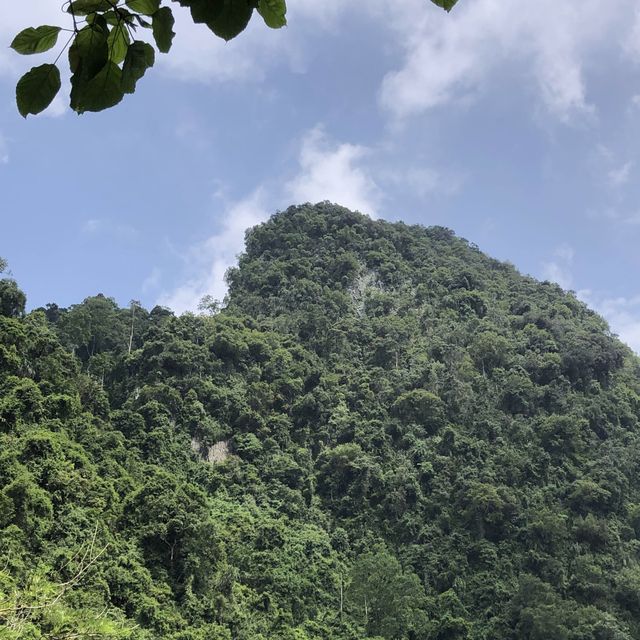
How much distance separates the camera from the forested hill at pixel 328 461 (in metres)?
16.1

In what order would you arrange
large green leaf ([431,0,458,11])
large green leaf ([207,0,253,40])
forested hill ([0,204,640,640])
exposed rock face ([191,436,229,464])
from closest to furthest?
large green leaf ([207,0,253,40]), large green leaf ([431,0,458,11]), forested hill ([0,204,640,640]), exposed rock face ([191,436,229,464])

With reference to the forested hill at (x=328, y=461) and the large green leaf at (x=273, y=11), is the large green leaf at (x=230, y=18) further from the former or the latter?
the forested hill at (x=328, y=461)

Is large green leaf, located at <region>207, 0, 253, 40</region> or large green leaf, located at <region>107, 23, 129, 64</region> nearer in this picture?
large green leaf, located at <region>207, 0, 253, 40</region>

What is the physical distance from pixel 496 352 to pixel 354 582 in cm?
1765

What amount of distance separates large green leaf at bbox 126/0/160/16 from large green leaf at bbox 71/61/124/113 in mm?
73

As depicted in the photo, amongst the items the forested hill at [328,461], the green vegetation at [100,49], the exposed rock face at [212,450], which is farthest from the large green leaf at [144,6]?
the exposed rock face at [212,450]

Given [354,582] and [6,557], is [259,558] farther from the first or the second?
[6,557]

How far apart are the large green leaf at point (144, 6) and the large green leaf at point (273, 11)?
13cm

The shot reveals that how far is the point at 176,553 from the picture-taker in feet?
54.6

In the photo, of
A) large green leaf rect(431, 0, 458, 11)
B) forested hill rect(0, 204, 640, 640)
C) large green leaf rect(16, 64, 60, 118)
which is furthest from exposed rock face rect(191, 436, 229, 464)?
large green leaf rect(431, 0, 458, 11)

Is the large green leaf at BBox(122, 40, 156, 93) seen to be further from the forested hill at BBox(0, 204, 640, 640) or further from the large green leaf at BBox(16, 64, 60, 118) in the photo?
the forested hill at BBox(0, 204, 640, 640)

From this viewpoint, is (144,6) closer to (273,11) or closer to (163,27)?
(163,27)

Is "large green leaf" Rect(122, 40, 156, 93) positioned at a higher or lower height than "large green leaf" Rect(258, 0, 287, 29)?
lower

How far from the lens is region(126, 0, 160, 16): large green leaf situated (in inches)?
32.0
